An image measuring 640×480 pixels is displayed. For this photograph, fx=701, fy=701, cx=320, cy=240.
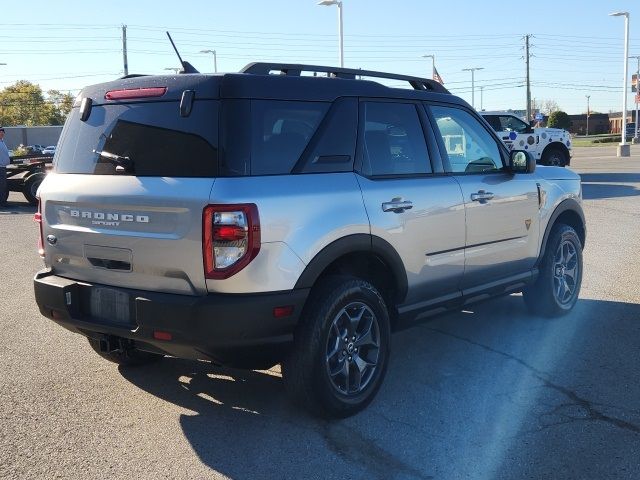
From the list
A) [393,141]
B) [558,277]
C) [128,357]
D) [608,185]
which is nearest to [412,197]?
[393,141]

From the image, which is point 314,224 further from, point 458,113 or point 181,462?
point 458,113

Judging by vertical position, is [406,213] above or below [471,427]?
above

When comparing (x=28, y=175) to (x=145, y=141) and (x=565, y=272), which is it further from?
(x=145, y=141)

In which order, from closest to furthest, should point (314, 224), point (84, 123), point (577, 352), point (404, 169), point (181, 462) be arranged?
point (181, 462) < point (314, 224) < point (84, 123) < point (404, 169) < point (577, 352)

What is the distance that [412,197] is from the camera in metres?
4.57

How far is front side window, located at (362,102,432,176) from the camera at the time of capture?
4504mm

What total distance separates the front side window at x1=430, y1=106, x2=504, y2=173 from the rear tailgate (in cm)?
205

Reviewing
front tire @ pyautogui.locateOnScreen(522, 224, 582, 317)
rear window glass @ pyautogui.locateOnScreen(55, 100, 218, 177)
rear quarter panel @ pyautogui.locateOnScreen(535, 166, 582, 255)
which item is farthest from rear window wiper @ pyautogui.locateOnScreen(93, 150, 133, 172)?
front tire @ pyautogui.locateOnScreen(522, 224, 582, 317)

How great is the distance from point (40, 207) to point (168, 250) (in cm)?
131

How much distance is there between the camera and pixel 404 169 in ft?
15.4

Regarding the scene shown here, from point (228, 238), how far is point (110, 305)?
35.0 inches

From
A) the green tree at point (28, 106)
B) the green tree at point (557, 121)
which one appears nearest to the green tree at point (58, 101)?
the green tree at point (28, 106)

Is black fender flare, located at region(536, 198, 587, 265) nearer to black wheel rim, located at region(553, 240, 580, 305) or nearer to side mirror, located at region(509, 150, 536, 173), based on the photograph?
black wheel rim, located at region(553, 240, 580, 305)

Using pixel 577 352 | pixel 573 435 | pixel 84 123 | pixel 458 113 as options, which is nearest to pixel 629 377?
pixel 577 352
